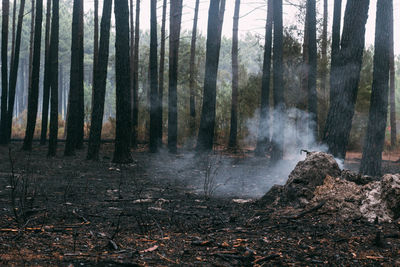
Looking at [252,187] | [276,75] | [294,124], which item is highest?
[276,75]

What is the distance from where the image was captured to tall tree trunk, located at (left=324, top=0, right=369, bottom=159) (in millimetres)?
8539

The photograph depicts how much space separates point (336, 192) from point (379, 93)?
5113mm

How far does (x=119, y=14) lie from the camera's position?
1230cm

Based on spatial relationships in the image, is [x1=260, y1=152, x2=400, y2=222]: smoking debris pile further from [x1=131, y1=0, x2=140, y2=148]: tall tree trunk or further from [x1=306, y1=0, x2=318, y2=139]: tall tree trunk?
[x1=131, y1=0, x2=140, y2=148]: tall tree trunk

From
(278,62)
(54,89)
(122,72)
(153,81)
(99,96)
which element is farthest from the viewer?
(153,81)

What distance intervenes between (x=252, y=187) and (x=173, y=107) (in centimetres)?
936

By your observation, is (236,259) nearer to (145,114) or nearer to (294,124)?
(294,124)

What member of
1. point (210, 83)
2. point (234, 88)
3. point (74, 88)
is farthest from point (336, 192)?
point (234, 88)

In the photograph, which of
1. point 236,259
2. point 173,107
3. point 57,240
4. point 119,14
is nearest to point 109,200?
point 57,240

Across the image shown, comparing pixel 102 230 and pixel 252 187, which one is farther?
pixel 252 187

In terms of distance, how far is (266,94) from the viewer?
53.4 feet

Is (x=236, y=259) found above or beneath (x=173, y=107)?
beneath

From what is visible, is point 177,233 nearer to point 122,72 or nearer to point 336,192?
point 336,192

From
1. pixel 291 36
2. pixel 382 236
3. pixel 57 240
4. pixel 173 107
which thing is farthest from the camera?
pixel 291 36
